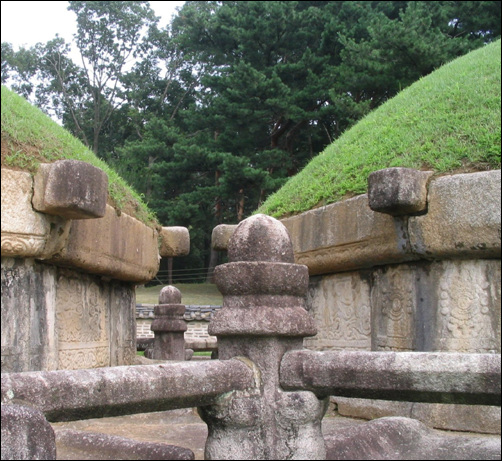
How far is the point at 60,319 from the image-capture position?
3.92 meters

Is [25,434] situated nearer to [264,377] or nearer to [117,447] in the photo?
[264,377]

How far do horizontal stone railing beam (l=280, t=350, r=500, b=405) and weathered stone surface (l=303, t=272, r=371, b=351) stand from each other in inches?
75.1

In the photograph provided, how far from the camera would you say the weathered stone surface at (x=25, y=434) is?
172cm


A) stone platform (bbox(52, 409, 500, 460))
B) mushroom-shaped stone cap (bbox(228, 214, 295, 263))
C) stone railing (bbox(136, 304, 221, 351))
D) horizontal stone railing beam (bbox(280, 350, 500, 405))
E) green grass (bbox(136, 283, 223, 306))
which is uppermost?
mushroom-shaped stone cap (bbox(228, 214, 295, 263))

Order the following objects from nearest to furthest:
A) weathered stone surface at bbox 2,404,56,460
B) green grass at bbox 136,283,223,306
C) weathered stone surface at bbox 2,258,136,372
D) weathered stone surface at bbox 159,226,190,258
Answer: weathered stone surface at bbox 2,404,56,460 → weathered stone surface at bbox 2,258,136,372 → weathered stone surface at bbox 159,226,190,258 → green grass at bbox 136,283,223,306

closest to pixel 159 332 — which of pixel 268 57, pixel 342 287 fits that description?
pixel 342 287

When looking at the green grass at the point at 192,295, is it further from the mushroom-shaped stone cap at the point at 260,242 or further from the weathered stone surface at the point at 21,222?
the mushroom-shaped stone cap at the point at 260,242

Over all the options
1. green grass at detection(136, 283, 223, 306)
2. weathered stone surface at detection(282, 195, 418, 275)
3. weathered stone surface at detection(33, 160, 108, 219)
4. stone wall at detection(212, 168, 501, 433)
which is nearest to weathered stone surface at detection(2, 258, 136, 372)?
weathered stone surface at detection(33, 160, 108, 219)

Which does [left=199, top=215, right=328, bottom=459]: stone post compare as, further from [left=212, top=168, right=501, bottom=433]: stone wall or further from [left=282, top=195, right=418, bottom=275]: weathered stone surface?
[left=282, top=195, right=418, bottom=275]: weathered stone surface

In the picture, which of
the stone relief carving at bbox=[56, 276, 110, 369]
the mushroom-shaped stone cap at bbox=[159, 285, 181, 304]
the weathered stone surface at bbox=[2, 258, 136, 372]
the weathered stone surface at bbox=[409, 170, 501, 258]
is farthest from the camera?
the mushroom-shaped stone cap at bbox=[159, 285, 181, 304]

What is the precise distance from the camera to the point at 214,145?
70.1 ft

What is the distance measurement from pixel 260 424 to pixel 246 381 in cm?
20

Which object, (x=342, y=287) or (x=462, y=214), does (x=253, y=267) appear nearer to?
(x=462, y=214)

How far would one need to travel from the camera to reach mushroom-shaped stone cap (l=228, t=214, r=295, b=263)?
2.79m
